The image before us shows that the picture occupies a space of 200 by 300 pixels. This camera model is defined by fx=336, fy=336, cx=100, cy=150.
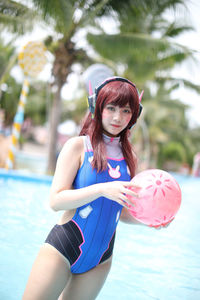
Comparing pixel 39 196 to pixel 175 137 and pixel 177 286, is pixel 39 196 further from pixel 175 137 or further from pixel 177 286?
pixel 175 137

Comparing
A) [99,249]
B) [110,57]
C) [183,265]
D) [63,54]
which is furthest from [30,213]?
[110,57]

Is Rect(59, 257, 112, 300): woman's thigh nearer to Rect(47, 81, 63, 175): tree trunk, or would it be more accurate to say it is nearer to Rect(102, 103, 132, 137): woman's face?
Rect(102, 103, 132, 137): woman's face

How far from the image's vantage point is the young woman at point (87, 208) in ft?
5.53

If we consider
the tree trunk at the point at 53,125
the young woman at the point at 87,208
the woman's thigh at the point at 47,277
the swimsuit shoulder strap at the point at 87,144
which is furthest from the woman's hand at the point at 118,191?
the tree trunk at the point at 53,125

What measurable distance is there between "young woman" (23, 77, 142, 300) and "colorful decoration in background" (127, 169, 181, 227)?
12cm

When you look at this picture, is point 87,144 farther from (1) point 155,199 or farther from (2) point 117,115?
(1) point 155,199

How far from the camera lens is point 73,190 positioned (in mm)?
1641

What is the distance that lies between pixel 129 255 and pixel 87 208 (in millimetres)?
2936

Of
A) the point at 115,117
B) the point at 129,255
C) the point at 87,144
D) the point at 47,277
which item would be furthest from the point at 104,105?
the point at 129,255

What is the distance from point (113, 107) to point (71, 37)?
966cm

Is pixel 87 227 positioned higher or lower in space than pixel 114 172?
lower

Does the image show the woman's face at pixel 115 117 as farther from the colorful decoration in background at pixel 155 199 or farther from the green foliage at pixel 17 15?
the green foliage at pixel 17 15

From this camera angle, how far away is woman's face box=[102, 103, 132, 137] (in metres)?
1.82

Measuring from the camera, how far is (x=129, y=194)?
1.52 m
